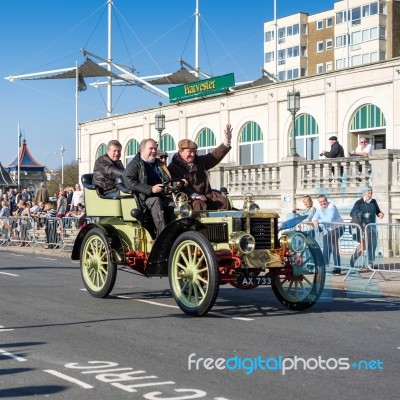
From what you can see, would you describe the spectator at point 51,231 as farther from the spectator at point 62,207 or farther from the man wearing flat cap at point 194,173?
the man wearing flat cap at point 194,173

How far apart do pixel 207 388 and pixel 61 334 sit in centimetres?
299

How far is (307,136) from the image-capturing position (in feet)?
112

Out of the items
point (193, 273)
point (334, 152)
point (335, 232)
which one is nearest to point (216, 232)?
point (193, 273)

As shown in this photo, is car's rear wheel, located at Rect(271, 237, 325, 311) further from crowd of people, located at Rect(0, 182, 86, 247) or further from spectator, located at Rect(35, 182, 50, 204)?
spectator, located at Rect(35, 182, 50, 204)

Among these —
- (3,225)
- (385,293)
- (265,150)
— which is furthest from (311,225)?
(265,150)

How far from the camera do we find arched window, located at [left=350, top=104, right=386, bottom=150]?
3092cm

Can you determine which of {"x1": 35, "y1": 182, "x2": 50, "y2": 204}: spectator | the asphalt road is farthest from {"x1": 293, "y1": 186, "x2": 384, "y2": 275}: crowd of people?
{"x1": 35, "y1": 182, "x2": 50, "y2": 204}: spectator

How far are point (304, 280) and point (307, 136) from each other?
2375 cm

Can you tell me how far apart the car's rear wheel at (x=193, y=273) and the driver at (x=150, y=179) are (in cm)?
64

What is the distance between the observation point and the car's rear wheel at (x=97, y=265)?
11.9 meters

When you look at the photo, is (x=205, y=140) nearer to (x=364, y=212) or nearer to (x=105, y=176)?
(x=364, y=212)

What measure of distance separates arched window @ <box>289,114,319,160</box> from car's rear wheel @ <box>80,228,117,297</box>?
71.9ft

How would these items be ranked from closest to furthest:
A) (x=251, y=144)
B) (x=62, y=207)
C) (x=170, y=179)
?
1. (x=170, y=179)
2. (x=62, y=207)
3. (x=251, y=144)

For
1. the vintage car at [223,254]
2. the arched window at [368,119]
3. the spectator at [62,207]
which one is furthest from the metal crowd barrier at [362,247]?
the arched window at [368,119]
